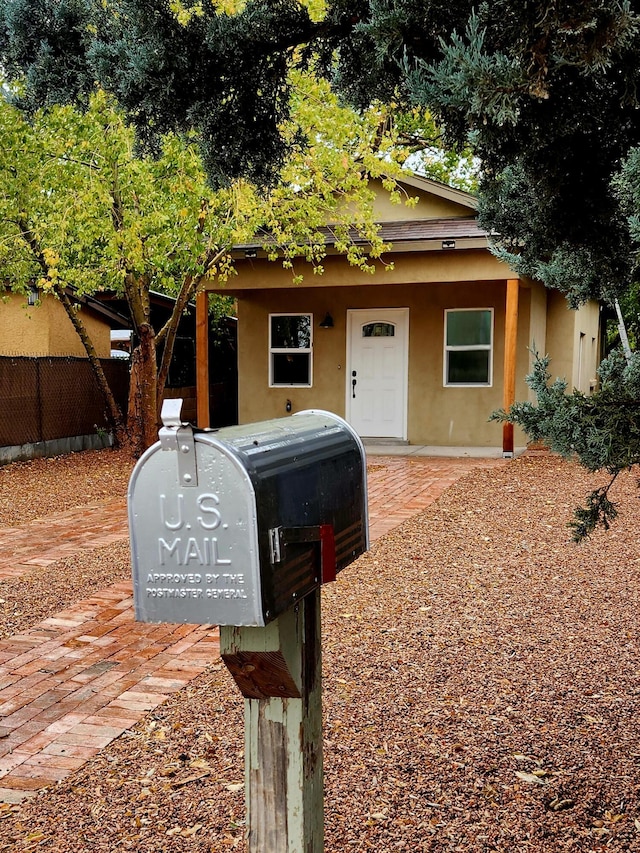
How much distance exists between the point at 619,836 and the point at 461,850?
1.90 ft

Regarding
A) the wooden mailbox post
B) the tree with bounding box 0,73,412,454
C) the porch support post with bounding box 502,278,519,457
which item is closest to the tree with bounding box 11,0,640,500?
the wooden mailbox post

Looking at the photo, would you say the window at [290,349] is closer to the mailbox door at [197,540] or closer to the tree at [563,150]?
the tree at [563,150]

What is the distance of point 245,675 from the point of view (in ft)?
6.47

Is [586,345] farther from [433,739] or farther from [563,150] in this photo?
[563,150]

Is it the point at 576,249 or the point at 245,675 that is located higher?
the point at 576,249

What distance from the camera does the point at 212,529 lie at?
1.76m

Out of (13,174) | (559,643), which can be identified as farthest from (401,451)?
(559,643)

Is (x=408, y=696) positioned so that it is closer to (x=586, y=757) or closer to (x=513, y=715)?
(x=513, y=715)

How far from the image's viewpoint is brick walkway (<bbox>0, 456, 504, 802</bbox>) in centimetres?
349

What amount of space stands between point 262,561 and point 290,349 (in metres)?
13.8

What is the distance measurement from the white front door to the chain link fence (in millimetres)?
4777

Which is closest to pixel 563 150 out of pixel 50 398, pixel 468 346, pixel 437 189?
pixel 437 189

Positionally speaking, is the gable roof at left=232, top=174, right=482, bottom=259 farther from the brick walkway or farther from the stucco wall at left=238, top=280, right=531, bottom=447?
the brick walkway

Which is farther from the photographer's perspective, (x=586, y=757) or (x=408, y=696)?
(x=408, y=696)
